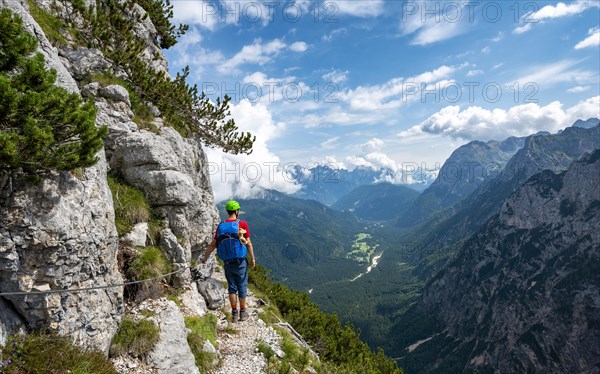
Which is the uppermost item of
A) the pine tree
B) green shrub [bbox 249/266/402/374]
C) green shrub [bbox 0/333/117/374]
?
the pine tree

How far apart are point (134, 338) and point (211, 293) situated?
681 centimetres

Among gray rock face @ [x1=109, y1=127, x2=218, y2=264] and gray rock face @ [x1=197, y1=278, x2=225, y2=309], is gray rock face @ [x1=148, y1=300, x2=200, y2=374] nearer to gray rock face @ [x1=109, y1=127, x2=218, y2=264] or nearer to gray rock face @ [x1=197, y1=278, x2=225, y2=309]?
gray rock face @ [x1=109, y1=127, x2=218, y2=264]

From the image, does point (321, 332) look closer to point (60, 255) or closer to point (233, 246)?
point (233, 246)

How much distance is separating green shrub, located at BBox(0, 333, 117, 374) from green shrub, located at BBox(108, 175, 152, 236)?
574cm

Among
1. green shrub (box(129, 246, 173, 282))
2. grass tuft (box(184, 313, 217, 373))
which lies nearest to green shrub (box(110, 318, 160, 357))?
grass tuft (box(184, 313, 217, 373))

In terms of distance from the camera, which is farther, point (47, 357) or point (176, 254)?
point (176, 254)

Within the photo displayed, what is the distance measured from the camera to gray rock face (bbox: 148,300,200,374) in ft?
35.8

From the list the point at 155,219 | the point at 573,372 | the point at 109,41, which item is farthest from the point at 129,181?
the point at 573,372

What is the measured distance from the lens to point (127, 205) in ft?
51.4

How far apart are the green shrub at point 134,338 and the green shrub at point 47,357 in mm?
1087

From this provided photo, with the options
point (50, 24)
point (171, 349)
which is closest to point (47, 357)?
point (171, 349)

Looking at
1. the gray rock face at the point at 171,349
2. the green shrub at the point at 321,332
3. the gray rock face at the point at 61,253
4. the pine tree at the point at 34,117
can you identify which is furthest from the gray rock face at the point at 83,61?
the green shrub at the point at 321,332

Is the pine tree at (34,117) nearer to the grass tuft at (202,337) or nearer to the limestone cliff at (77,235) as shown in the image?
the limestone cliff at (77,235)

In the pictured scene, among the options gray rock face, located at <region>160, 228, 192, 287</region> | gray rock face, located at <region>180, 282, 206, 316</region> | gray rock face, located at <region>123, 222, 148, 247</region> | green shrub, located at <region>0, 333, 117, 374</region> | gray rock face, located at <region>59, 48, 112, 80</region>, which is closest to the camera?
green shrub, located at <region>0, 333, 117, 374</region>
